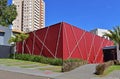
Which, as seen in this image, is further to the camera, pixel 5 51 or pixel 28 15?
pixel 28 15

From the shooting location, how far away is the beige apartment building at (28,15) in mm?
123250

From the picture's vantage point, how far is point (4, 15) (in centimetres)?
5622

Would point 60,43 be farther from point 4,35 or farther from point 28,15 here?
point 28,15

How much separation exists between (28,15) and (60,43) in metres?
97.2

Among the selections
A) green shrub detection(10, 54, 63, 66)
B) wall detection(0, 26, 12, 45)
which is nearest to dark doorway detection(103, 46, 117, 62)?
wall detection(0, 26, 12, 45)

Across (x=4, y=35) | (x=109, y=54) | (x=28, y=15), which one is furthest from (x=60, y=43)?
(x=28, y=15)

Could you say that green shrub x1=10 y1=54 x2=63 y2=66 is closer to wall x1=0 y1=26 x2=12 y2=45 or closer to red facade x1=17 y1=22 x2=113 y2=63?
red facade x1=17 y1=22 x2=113 y2=63

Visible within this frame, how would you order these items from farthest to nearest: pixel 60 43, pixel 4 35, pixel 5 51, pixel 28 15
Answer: pixel 28 15
pixel 4 35
pixel 5 51
pixel 60 43

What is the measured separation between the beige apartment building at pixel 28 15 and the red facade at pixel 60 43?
272ft

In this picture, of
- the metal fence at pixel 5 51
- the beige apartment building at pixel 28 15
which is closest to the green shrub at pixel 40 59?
the metal fence at pixel 5 51

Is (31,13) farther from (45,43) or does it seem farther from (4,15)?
(45,43)

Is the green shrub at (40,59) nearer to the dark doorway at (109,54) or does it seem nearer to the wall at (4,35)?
the wall at (4,35)

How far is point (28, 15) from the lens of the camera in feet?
412

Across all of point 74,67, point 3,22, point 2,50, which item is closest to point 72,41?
point 74,67
